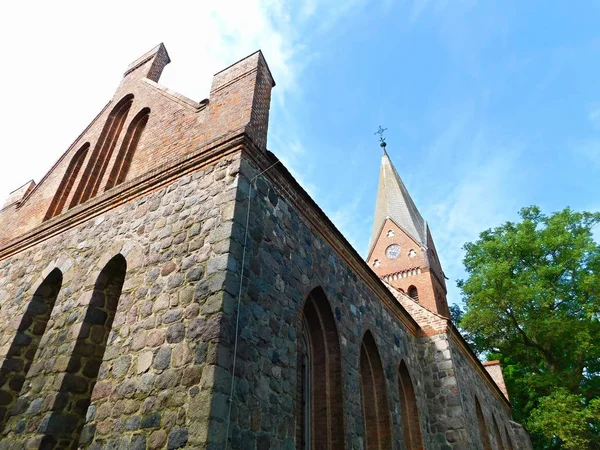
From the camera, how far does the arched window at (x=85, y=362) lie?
4.80 m

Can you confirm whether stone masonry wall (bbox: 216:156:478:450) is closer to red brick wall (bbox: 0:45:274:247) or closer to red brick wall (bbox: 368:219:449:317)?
red brick wall (bbox: 0:45:274:247)

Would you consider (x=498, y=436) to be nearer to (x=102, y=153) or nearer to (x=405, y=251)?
(x=405, y=251)

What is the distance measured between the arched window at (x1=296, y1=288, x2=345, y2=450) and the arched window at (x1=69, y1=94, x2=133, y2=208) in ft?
16.4

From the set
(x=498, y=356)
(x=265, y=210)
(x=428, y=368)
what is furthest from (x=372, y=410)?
(x=498, y=356)

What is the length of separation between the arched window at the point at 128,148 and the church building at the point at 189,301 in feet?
0.09

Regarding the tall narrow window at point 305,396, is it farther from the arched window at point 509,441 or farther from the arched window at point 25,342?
the arched window at point 509,441

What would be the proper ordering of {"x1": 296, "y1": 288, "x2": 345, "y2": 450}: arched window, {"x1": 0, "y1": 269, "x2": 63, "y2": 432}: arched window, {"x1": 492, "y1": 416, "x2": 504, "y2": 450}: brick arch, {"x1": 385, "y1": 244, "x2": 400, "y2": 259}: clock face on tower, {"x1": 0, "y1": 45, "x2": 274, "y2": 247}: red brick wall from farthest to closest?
{"x1": 385, "y1": 244, "x2": 400, "y2": 259}: clock face on tower → {"x1": 492, "y1": 416, "x2": 504, "y2": 450}: brick arch → {"x1": 0, "y1": 45, "x2": 274, "y2": 247}: red brick wall → {"x1": 296, "y1": 288, "x2": 345, "y2": 450}: arched window → {"x1": 0, "y1": 269, "x2": 63, "y2": 432}: arched window

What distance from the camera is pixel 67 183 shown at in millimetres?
9055

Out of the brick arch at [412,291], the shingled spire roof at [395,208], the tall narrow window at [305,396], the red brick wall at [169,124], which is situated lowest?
the tall narrow window at [305,396]

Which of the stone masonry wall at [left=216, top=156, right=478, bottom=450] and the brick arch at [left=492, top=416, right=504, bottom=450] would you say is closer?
the stone masonry wall at [left=216, top=156, right=478, bottom=450]

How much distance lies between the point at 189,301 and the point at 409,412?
7.75 m

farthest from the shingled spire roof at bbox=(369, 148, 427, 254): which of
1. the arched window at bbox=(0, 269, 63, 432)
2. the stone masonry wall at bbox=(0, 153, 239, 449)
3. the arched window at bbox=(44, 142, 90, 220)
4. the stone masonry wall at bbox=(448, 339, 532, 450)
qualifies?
the arched window at bbox=(0, 269, 63, 432)

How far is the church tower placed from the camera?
22.1 m

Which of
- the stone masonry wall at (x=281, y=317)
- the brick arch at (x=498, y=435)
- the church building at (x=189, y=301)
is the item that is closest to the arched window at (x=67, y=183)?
the church building at (x=189, y=301)
